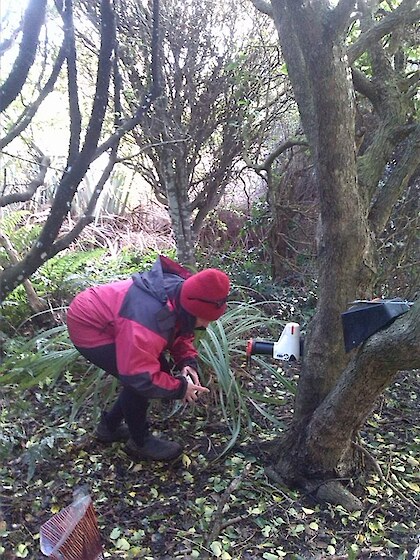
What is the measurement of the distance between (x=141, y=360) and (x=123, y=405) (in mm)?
541

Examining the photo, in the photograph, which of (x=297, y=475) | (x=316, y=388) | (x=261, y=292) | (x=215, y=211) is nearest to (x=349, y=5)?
(x=316, y=388)

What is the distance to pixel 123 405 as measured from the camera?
284cm

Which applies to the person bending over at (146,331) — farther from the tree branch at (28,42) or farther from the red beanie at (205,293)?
the tree branch at (28,42)

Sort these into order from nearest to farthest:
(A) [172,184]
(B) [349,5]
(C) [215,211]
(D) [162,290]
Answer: (B) [349,5]
(D) [162,290]
(A) [172,184]
(C) [215,211]

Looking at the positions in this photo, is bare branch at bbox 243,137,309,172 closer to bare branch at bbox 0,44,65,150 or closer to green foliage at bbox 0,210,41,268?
green foliage at bbox 0,210,41,268

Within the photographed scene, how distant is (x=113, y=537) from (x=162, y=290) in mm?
1041

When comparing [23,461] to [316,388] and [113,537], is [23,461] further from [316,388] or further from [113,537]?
[316,388]

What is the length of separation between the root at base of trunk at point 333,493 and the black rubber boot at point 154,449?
656 mm

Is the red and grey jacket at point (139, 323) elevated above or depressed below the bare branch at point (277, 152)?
below

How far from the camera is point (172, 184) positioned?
4520 millimetres

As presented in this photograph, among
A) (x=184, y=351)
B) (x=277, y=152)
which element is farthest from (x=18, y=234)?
(x=184, y=351)

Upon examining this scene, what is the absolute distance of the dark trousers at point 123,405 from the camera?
8.92 ft

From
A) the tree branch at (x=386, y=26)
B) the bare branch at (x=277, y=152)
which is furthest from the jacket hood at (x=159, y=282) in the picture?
the bare branch at (x=277, y=152)

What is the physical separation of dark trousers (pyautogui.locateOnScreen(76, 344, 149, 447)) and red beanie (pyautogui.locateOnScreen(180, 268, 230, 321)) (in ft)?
1.66
